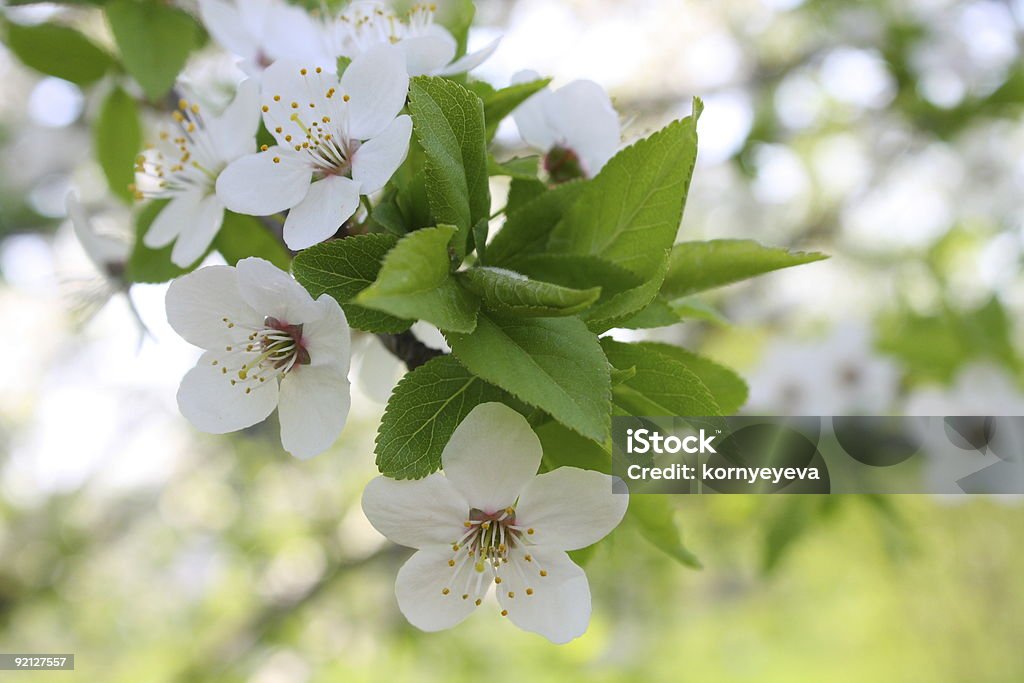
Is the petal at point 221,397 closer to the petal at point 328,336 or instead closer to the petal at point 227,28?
the petal at point 328,336

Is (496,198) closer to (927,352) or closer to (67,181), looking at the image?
(927,352)

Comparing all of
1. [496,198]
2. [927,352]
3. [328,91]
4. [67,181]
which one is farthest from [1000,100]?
[67,181]

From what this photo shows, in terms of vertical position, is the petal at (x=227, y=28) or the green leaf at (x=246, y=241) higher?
the petal at (x=227, y=28)

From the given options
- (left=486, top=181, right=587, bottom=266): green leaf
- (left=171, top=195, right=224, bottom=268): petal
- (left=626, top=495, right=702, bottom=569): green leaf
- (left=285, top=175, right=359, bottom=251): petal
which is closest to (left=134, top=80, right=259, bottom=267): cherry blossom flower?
(left=171, top=195, right=224, bottom=268): petal

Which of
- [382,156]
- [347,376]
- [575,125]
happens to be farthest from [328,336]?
[575,125]

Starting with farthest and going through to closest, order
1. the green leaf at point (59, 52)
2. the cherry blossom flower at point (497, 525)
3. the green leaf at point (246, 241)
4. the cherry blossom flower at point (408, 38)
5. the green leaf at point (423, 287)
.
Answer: the green leaf at point (59, 52) → the green leaf at point (246, 241) → the cherry blossom flower at point (408, 38) → the cherry blossom flower at point (497, 525) → the green leaf at point (423, 287)

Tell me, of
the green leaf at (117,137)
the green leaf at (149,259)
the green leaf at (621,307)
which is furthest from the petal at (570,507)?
the green leaf at (117,137)

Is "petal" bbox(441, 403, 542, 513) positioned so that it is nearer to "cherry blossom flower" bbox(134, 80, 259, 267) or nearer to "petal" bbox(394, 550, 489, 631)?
"petal" bbox(394, 550, 489, 631)
